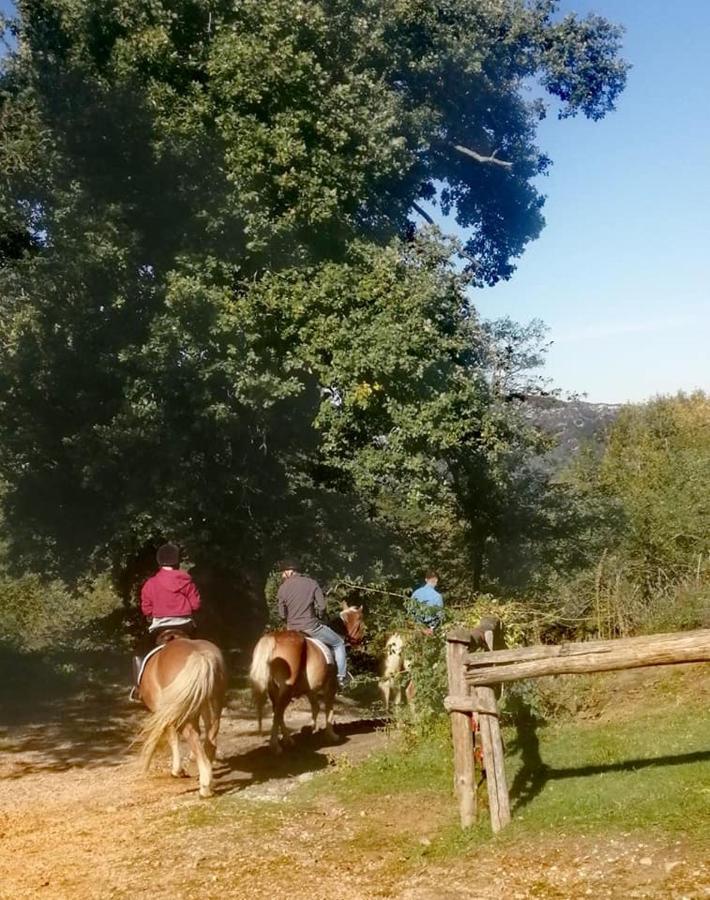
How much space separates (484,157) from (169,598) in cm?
1531

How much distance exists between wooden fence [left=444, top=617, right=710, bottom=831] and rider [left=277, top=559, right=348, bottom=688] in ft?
16.3

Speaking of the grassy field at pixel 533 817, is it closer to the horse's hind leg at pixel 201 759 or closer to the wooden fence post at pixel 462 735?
the wooden fence post at pixel 462 735

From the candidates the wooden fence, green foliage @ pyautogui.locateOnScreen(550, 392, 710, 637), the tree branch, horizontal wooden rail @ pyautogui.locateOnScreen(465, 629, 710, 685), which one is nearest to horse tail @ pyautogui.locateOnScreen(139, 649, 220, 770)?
the wooden fence

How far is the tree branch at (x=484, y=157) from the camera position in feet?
73.5

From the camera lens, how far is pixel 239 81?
16.9 m

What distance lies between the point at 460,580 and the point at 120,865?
15852 millimetres

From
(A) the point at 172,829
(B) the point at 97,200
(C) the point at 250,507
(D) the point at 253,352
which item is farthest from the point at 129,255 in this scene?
(A) the point at 172,829

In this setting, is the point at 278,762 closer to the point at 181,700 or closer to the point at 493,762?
the point at 181,700

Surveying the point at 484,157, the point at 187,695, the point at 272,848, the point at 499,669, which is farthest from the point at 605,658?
the point at 484,157

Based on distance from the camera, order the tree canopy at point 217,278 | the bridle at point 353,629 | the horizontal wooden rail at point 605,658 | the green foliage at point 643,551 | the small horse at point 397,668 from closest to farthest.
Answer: the horizontal wooden rail at point 605,658 → the small horse at point 397,668 → the green foliage at point 643,551 → the bridle at point 353,629 → the tree canopy at point 217,278

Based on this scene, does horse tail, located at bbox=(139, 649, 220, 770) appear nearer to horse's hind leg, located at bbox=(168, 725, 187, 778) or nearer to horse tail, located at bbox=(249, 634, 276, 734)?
horse's hind leg, located at bbox=(168, 725, 187, 778)

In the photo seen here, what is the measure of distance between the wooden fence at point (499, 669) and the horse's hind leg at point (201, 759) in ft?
10.5

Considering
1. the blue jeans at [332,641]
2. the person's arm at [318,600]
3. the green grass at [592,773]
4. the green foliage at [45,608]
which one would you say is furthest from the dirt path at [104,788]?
the green foliage at [45,608]

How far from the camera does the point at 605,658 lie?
7438 millimetres
